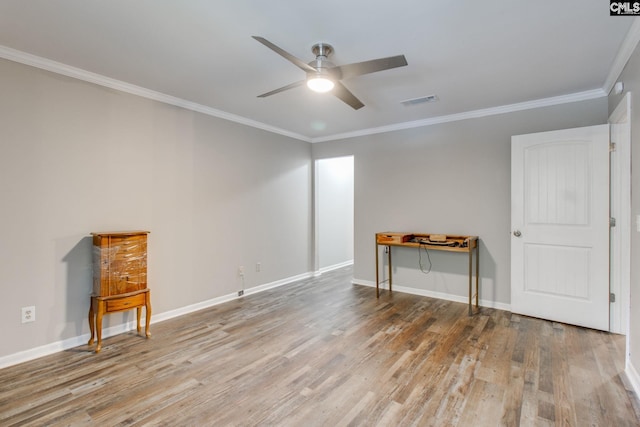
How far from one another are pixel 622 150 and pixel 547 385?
2.16 m

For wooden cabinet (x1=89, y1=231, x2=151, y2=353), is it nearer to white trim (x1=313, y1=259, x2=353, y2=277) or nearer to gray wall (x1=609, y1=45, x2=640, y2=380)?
white trim (x1=313, y1=259, x2=353, y2=277)

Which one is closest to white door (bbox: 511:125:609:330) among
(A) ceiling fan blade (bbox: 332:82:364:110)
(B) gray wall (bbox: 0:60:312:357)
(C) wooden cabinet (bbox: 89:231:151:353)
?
(A) ceiling fan blade (bbox: 332:82:364:110)

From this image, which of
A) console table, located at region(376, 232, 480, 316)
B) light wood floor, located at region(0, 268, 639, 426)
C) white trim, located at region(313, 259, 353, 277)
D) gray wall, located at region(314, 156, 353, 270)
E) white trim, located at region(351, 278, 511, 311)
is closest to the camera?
light wood floor, located at region(0, 268, 639, 426)

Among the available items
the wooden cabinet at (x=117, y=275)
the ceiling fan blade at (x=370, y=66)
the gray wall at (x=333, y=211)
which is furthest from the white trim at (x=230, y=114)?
the ceiling fan blade at (x=370, y=66)

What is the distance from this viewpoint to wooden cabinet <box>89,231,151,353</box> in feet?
8.79

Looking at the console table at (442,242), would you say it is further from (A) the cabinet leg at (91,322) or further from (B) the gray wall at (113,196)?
(A) the cabinet leg at (91,322)

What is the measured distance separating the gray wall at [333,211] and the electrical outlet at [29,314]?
12.2 ft

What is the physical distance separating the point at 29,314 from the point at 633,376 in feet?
15.0

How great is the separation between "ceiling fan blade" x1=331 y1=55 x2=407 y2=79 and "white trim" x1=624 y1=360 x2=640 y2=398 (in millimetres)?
2603

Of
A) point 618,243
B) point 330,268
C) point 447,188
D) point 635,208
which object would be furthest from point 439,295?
point 635,208

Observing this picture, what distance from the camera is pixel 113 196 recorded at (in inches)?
118

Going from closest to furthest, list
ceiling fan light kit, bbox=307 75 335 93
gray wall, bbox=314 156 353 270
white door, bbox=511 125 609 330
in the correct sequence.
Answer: ceiling fan light kit, bbox=307 75 335 93
white door, bbox=511 125 609 330
gray wall, bbox=314 156 353 270

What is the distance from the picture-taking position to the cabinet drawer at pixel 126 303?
8.90 feet

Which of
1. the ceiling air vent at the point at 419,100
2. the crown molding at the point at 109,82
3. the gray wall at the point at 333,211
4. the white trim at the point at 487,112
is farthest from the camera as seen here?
the gray wall at the point at 333,211
